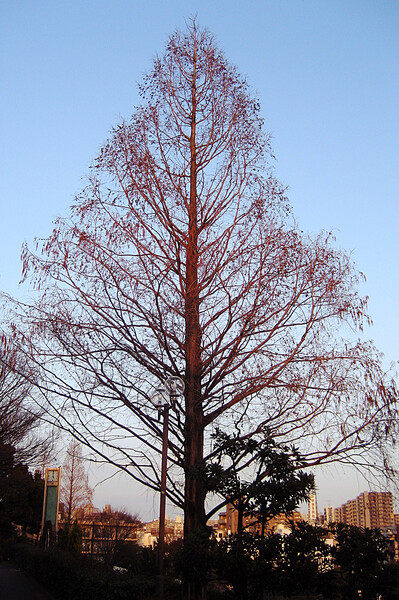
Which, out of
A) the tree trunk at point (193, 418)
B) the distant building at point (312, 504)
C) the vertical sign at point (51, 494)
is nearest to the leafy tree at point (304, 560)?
the distant building at point (312, 504)

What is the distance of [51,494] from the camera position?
2358cm

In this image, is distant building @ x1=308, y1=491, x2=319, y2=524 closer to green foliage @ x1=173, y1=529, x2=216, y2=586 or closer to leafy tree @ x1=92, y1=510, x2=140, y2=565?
green foliage @ x1=173, y1=529, x2=216, y2=586

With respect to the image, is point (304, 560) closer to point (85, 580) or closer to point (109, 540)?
point (85, 580)

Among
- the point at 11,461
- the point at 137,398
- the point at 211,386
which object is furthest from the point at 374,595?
the point at 11,461

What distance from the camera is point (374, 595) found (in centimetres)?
802

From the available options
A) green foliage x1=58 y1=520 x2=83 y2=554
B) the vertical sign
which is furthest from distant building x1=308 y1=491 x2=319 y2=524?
the vertical sign

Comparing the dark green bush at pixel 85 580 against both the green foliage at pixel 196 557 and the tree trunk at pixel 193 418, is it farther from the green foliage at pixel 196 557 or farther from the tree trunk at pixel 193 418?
the green foliage at pixel 196 557

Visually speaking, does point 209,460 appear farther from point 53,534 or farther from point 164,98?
point 53,534

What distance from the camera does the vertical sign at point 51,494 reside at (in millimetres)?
23250

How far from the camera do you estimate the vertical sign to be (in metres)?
23.2

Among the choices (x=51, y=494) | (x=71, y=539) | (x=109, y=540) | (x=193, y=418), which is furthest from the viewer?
(x=51, y=494)

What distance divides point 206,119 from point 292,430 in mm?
6344

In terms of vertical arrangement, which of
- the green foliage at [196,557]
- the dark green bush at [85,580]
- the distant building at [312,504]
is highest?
the distant building at [312,504]

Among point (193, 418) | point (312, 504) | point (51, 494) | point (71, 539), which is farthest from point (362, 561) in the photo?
point (51, 494)
